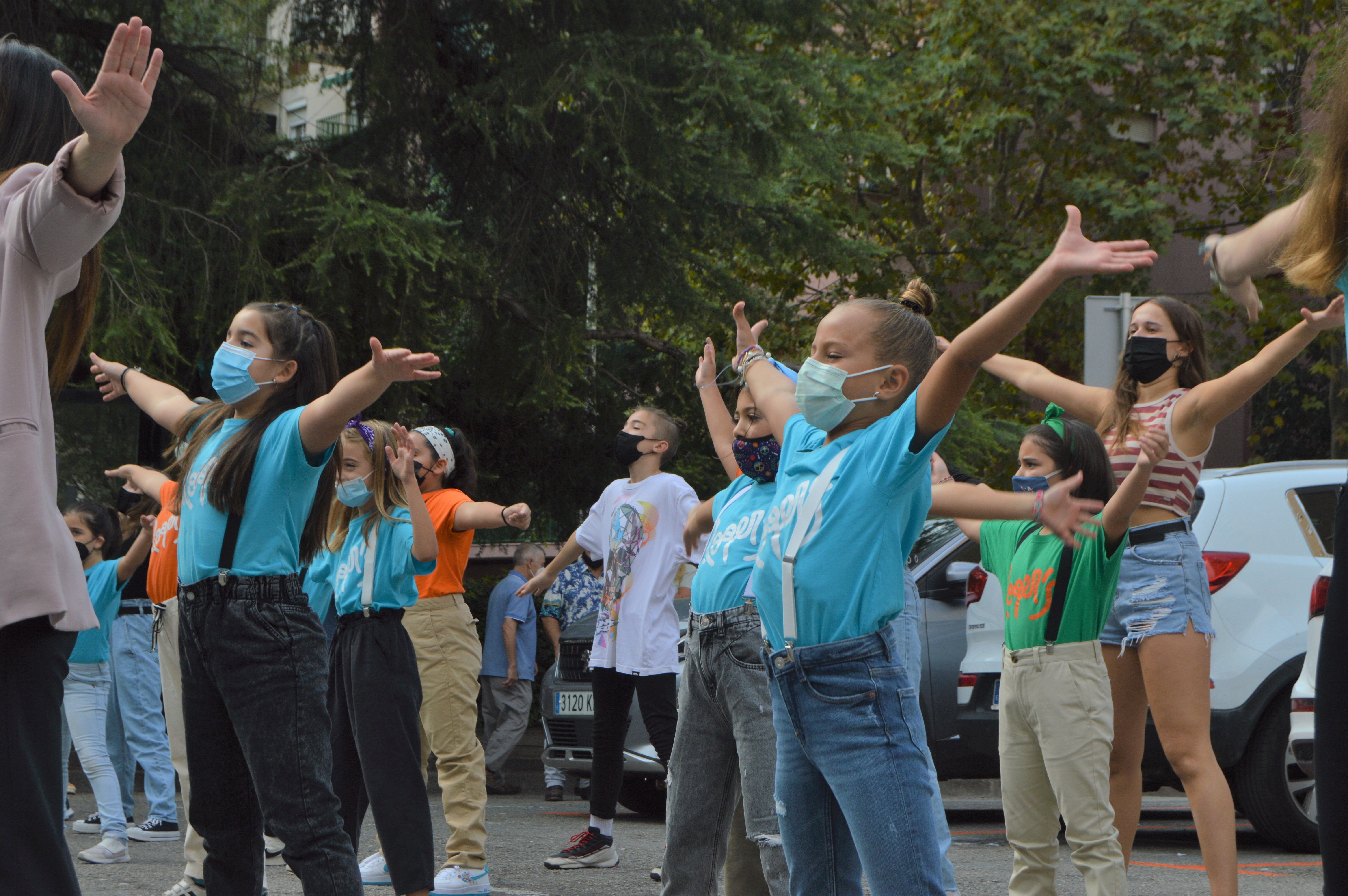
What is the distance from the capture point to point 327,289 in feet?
34.0

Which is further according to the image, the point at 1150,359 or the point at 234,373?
the point at 1150,359

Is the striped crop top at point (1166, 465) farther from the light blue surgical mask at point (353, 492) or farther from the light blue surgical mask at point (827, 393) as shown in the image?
the light blue surgical mask at point (353, 492)

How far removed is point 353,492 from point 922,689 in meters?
3.52

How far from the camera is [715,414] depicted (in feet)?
15.6

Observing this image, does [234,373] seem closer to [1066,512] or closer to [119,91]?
[119,91]

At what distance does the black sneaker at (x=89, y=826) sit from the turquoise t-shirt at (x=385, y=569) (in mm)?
3342

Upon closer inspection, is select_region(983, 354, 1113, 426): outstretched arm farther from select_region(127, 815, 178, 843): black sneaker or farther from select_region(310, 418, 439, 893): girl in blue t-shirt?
select_region(127, 815, 178, 843): black sneaker

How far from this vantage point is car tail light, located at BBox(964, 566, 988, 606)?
24.3 ft

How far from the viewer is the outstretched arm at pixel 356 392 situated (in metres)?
3.41

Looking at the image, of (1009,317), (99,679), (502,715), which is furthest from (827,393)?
(502,715)

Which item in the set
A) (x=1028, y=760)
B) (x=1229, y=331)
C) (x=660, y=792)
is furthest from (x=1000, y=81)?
(x=1028, y=760)

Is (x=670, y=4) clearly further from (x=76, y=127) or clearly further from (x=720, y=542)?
(x=76, y=127)

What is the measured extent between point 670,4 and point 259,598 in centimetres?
907

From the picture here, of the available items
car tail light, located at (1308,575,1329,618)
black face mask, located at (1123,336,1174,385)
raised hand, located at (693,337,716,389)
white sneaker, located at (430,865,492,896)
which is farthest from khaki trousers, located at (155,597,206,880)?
car tail light, located at (1308,575,1329,618)
